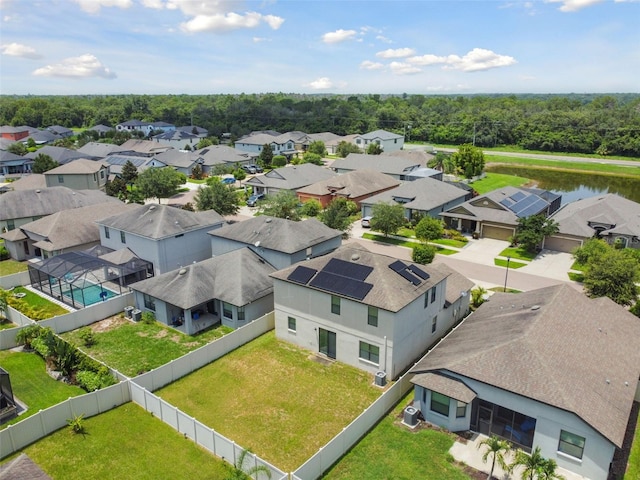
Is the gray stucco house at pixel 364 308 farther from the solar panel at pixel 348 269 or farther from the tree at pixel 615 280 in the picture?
the tree at pixel 615 280

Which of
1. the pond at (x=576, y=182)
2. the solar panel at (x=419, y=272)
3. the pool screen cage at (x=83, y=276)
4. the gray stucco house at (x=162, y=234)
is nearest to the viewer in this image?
the solar panel at (x=419, y=272)

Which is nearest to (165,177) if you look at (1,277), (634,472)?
(1,277)

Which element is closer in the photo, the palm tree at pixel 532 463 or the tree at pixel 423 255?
the palm tree at pixel 532 463

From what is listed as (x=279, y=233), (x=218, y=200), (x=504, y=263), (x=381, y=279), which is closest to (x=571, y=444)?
(x=381, y=279)

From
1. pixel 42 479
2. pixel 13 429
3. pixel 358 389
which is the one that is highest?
pixel 42 479

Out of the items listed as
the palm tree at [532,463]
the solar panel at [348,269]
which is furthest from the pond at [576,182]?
the palm tree at [532,463]

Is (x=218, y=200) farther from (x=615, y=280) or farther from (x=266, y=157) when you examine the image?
(x=266, y=157)

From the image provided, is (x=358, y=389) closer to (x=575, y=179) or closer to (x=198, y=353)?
(x=198, y=353)
